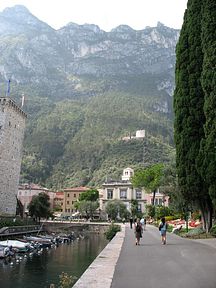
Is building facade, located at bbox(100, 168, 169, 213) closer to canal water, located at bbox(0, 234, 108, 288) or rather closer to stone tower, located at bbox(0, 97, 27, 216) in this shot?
stone tower, located at bbox(0, 97, 27, 216)

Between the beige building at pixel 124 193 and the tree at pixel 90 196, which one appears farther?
the tree at pixel 90 196

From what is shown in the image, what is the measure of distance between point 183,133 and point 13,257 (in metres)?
19.5

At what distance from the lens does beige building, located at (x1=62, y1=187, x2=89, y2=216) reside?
376ft

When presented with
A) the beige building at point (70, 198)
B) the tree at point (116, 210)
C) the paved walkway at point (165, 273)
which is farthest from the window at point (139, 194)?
the paved walkway at point (165, 273)

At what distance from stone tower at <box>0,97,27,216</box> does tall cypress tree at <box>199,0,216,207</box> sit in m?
42.2

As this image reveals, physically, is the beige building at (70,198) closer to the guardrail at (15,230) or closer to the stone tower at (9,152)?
the stone tower at (9,152)

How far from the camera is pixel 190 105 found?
20.8m

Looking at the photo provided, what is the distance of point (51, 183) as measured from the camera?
468 feet

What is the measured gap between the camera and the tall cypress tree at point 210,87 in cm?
1520

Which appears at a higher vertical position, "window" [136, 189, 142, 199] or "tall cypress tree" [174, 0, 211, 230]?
"tall cypress tree" [174, 0, 211, 230]

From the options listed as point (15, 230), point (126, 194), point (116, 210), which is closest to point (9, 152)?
point (15, 230)

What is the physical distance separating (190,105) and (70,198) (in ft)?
326

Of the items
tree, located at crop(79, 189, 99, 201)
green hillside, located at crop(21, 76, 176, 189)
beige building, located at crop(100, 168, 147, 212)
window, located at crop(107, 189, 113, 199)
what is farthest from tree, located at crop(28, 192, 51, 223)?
green hillside, located at crop(21, 76, 176, 189)

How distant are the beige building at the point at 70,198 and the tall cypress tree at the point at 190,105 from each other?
94.2m
